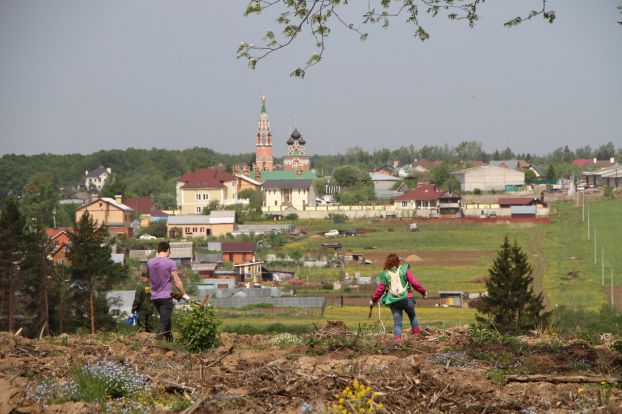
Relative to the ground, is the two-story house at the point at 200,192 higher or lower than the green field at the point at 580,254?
higher

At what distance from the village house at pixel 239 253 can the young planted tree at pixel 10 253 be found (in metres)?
27.2

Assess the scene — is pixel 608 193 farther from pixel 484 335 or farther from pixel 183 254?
pixel 484 335

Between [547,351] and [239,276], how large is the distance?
43.1 m

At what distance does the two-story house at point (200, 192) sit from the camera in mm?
91688

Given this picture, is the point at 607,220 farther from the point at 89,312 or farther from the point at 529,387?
the point at 529,387

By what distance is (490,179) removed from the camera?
335 feet

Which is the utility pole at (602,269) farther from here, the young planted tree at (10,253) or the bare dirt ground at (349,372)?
the bare dirt ground at (349,372)

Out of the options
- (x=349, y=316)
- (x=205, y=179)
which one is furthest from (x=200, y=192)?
(x=349, y=316)

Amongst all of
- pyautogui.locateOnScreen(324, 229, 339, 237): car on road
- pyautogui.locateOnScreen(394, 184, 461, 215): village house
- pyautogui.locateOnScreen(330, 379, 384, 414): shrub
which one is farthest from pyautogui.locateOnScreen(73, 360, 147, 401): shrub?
pyautogui.locateOnScreen(394, 184, 461, 215): village house

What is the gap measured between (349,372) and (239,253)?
50.3 meters

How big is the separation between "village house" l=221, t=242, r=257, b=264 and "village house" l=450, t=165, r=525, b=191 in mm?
45845

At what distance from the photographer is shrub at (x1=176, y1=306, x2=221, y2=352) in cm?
1066

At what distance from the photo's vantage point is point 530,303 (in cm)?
2436

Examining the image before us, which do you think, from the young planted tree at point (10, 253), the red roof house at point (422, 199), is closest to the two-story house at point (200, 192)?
the red roof house at point (422, 199)
